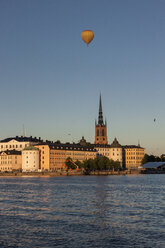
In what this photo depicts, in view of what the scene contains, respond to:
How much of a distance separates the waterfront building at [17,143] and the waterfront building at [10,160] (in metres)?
6.97

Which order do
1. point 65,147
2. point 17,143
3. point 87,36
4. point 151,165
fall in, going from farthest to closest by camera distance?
point 151,165, point 17,143, point 65,147, point 87,36

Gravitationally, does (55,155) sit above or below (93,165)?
above

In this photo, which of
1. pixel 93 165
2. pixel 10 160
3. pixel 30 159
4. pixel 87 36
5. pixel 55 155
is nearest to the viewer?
pixel 87 36

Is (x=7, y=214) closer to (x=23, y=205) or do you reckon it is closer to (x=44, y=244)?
(x=23, y=205)

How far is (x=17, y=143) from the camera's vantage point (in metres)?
184

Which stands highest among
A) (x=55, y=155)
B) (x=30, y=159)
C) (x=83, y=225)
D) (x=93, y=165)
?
(x=55, y=155)

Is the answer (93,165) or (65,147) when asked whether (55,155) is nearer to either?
(65,147)

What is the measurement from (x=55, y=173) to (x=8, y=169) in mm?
33061

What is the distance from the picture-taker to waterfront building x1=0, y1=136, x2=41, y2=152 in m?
182

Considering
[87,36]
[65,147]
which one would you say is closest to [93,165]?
[65,147]

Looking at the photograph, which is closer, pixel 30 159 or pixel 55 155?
pixel 30 159

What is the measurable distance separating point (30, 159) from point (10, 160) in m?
10.2

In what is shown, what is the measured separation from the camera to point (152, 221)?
29203 mm

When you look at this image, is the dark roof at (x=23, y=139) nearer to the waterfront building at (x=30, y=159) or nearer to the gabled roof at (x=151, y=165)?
the waterfront building at (x=30, y=159)
